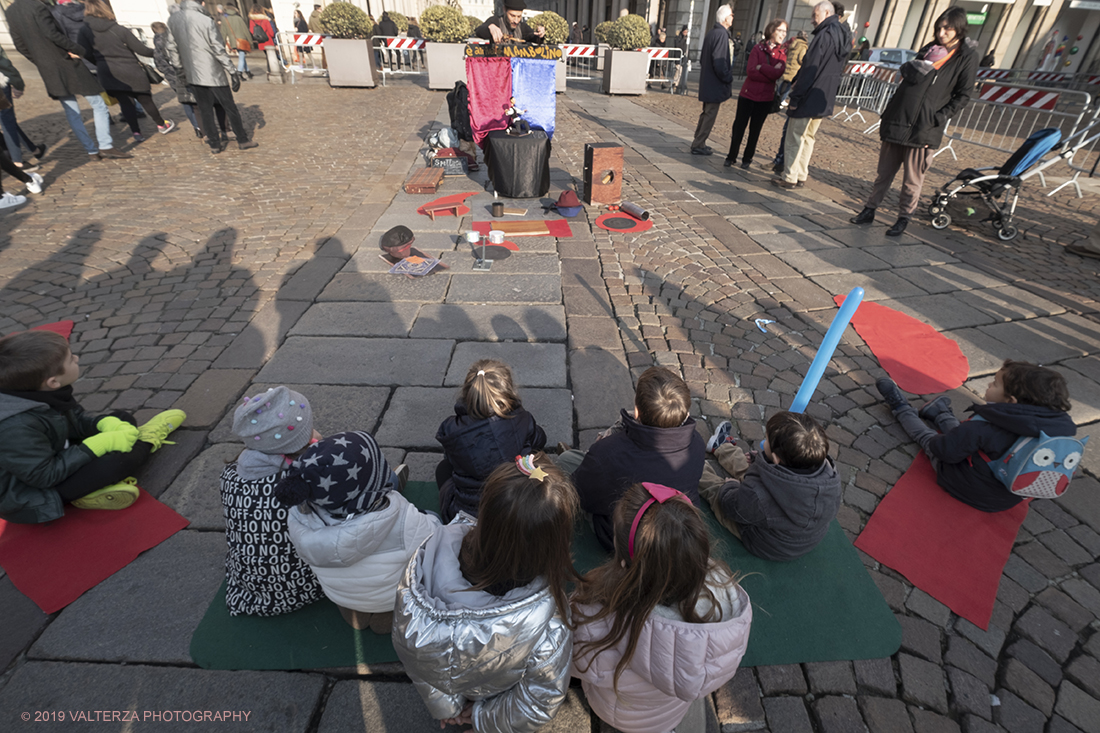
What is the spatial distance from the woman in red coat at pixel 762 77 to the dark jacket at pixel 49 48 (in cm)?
899

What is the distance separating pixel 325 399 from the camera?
3.33 m

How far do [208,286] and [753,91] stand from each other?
23.4 feet

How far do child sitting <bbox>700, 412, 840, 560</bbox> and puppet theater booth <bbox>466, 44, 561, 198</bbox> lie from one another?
5.05 meters

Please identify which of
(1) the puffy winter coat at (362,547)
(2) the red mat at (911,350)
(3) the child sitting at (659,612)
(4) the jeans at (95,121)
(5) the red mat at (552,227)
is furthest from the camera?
(4) the jeans at (95,121)

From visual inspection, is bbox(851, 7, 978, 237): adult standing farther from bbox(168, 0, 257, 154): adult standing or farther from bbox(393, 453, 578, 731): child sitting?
bbox(168, 0, 257, 154): adult standing

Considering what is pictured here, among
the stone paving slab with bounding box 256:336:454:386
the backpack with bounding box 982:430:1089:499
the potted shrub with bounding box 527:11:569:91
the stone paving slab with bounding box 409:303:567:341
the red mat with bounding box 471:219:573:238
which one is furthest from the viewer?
the potted shrub with bounding box 527:11:569:91

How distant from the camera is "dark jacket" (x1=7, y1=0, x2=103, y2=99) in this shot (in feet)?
21.9

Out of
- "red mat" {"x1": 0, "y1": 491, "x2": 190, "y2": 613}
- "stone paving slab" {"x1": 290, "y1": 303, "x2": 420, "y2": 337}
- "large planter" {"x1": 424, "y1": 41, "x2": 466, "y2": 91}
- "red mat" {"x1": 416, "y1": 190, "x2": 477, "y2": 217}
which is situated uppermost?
"large planter" {"x1": 424, "y1": 41, "x2": 466, "y2": 91}

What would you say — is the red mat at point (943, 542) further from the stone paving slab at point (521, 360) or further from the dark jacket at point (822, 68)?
the dark jacket at point (822, 68)

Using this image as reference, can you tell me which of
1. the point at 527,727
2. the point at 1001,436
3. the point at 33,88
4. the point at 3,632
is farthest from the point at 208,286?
the point at 33,88

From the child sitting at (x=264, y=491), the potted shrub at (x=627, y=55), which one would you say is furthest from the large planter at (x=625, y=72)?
the child sitting at (x=264, y=491)

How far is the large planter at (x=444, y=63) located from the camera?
43.3 feet

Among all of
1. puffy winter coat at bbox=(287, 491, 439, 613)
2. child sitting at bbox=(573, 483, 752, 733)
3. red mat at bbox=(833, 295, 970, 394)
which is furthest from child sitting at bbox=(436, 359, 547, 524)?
red mat at bbox=(833, 295, 970, 394)

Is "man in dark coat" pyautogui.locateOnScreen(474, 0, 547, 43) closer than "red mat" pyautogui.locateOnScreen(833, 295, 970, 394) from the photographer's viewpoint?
No
